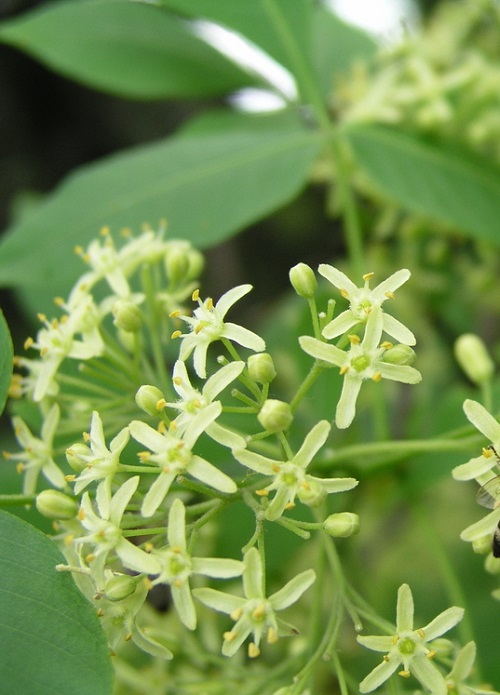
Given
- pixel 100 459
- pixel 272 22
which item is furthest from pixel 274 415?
pixel 272 22

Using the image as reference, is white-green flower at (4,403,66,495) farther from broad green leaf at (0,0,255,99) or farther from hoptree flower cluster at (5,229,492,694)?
broad green leaf at (0,0,255,99)

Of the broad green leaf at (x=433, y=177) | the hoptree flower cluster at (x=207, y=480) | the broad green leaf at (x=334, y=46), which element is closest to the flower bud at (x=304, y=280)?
the hoptree flower cluster at (x=207, y=480)

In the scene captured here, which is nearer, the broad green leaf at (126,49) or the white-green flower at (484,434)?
the white-green flower at (484,434)

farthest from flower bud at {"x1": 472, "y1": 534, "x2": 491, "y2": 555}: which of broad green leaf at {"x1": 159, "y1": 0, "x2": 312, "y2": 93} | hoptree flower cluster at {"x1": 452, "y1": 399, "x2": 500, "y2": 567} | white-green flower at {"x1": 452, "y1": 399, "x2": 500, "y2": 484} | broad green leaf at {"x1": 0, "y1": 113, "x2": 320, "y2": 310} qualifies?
broad green leaf at {"x1": 159, "y1": 0, "x2": 312, "y2": 93}

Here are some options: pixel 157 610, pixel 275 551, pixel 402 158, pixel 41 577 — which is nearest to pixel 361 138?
pixel 402 158

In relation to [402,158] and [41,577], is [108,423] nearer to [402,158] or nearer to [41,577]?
[41,577]

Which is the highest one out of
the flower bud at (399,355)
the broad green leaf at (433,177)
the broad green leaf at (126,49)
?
the broad green leaf at (126,49)

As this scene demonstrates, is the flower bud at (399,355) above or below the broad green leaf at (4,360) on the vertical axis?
above

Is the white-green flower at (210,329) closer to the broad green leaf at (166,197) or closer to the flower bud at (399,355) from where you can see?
the flower bud at (399,355)

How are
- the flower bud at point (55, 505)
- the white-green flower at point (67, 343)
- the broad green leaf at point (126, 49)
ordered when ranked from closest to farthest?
1. the flower bud at point (55, 505)
2. the white-green flower at point (67, 343)
3. the broad green leaf at point (126, 49)
